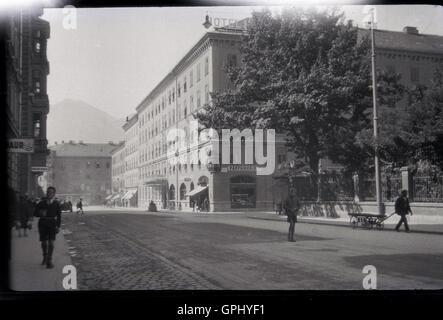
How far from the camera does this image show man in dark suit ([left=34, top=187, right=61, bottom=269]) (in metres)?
8.39

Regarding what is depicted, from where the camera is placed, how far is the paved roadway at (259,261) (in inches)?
286

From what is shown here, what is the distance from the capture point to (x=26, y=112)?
75.9 ft

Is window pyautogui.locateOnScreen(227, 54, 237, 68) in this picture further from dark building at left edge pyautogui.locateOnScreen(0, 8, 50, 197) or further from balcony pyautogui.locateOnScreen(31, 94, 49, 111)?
balcony pyautogui.locateOnScreen(31, 94, 49, 111)

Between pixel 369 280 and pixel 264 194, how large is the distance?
10.9m

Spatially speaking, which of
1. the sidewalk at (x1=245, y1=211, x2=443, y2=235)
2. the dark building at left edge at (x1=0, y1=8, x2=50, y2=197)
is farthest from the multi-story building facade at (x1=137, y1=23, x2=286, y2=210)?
the dark building at left edge at (x1=0, y1=8, x2=50, y2=197)

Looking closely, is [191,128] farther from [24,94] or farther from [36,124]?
[36,124]

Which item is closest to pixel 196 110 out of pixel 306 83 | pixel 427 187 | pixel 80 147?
pixel 80 147

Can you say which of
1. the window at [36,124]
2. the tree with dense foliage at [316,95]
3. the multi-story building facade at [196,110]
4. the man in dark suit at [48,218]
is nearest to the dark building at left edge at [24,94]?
the window at [36,124]

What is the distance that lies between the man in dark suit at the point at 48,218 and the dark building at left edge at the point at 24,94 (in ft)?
2.74

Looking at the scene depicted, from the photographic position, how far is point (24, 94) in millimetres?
22500

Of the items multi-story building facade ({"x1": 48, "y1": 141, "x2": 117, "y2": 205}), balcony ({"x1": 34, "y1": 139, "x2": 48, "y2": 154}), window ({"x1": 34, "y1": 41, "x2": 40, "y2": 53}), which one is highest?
window ({"x1": 34, "y1": 41, "x2": 40, "y2": 53})

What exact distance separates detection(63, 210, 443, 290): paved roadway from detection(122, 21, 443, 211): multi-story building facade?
200 centimetres

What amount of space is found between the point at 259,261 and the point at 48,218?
176 inches
